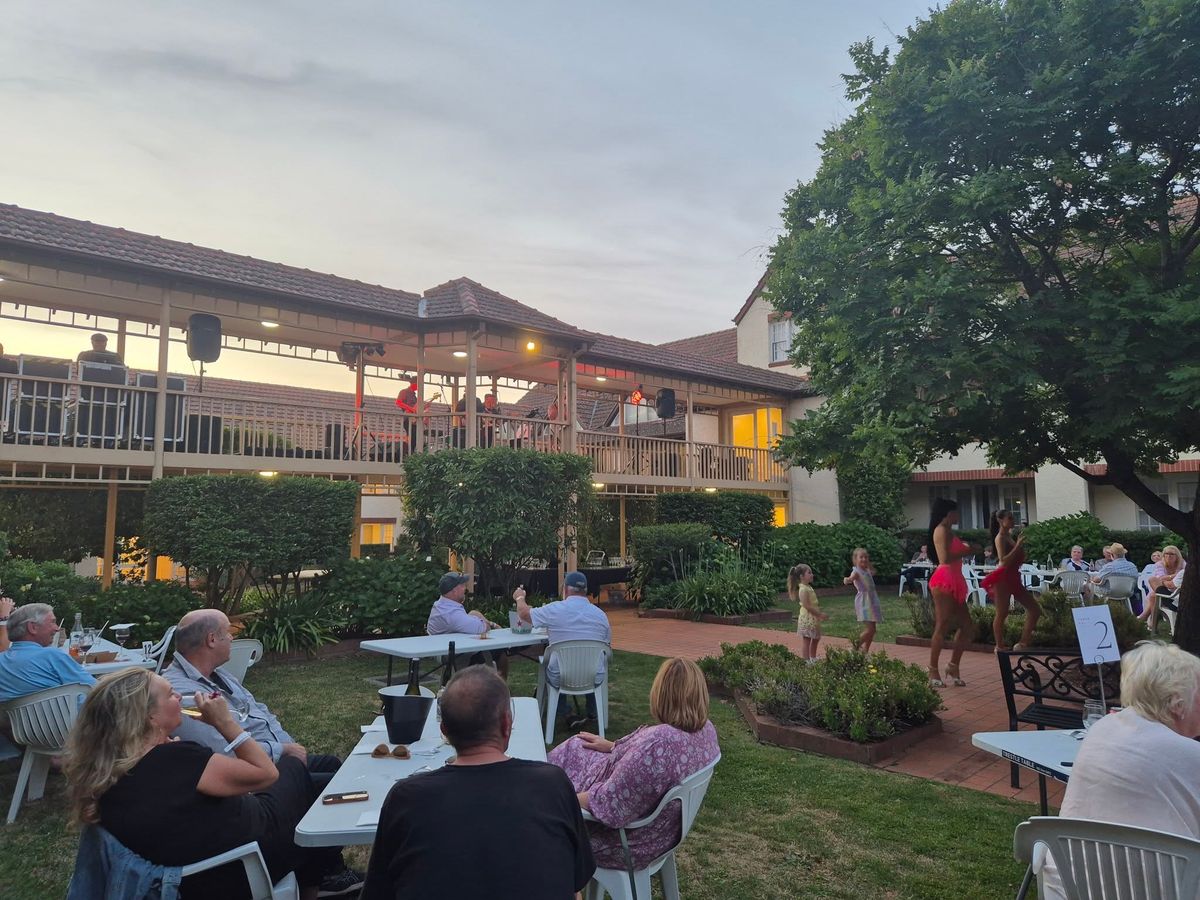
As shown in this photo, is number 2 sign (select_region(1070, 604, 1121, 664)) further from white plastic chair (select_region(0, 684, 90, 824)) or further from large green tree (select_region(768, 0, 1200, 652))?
white plastic chair (select_region(0, 684, 90, 824))

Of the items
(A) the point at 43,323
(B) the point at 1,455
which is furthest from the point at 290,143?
(B) the point at 1,455

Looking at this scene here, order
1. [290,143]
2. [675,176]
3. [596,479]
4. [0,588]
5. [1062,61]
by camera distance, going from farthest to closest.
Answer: [675,176], [596,479], [290,143], [0,588], [1062,61]

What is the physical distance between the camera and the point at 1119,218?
574cm

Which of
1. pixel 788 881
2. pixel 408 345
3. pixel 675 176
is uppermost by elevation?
pixel 675 176

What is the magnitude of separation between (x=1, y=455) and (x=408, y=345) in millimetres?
6817

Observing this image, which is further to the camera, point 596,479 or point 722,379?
point 722,379

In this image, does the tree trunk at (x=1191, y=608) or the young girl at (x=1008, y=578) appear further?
the young girl at (x=1008, y=578)

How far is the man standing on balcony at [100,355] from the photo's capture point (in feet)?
36.4

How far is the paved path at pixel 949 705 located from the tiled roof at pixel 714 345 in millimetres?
15320

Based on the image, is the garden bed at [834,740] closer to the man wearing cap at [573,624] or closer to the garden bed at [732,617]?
the man wearing cap at [573,624]

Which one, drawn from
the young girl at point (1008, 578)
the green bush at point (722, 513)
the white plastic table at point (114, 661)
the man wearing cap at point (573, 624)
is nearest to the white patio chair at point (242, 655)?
the white plastic table at point (114, 661)

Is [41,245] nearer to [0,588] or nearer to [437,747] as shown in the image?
[0,588]

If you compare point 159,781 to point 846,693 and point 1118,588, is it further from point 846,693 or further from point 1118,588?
point 1118,588

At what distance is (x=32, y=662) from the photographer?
14.3 feet
